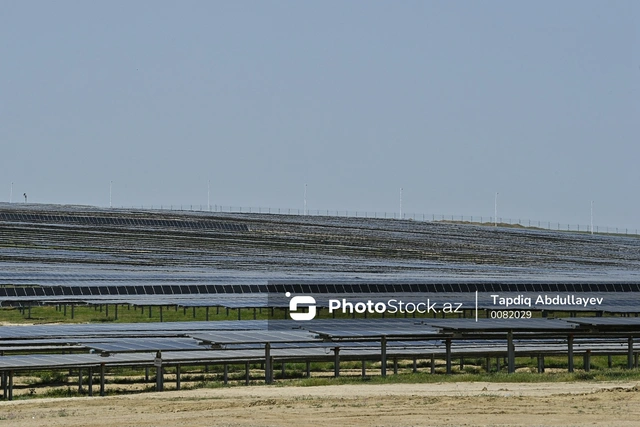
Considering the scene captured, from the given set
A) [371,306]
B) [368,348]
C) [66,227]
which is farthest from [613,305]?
[66,227]

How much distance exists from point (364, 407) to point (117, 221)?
147m

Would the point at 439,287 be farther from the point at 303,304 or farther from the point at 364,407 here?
the point at 364,407

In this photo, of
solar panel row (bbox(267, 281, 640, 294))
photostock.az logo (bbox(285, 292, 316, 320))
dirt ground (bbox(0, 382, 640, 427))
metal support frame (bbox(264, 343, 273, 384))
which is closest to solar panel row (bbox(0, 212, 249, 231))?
solar panel row (bbox(267, 281, 640, 294))

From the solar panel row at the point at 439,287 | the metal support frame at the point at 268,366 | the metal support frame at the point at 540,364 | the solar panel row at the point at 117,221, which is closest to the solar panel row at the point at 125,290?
the solar panel row at the point at 439,287

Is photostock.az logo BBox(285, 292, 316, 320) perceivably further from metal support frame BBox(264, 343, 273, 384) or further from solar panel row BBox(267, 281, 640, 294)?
metal support frame BBox(264, 343, 273, 384)

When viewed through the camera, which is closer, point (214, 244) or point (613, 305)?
point (613, 305)

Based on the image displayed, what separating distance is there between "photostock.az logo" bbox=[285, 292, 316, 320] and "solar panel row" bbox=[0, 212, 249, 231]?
321 ft

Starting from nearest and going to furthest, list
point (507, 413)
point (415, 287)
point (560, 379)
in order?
point (507, 413) < point (560, 379) < point (415, 287)

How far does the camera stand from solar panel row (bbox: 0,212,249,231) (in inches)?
6403

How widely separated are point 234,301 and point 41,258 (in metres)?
Result: 47.7

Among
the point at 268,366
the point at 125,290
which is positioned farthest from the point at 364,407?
the point at 125,290

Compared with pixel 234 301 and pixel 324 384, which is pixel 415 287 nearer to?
pixel 234 301

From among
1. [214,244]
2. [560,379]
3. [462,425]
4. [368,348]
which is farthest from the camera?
[214,244]

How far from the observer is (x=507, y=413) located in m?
22.9
